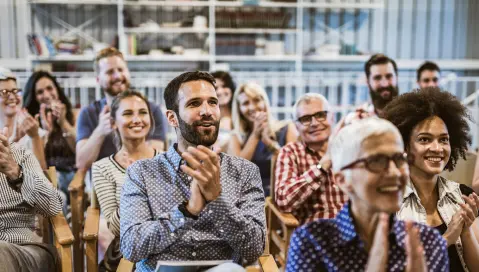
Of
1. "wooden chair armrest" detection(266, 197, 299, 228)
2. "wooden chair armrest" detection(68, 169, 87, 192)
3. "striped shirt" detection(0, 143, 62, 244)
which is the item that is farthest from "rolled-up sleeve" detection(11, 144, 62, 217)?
"wooden chair armrest" detection(266, 197, 299, 228)

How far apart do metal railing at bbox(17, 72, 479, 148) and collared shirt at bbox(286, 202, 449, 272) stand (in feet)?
17.5

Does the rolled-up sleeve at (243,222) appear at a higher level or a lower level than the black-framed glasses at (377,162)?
lower

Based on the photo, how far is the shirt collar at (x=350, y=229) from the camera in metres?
1.24

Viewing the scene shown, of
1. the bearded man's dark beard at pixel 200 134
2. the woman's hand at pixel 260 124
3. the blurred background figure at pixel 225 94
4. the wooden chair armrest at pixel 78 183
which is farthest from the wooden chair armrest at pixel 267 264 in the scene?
the blurred background figure at pixel 225 94

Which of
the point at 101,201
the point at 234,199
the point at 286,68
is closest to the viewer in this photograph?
the point at 234,199

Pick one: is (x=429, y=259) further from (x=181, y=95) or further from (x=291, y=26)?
(x=291, y=26)

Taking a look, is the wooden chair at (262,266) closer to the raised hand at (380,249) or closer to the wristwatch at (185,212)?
the wristwatch at (185,212)

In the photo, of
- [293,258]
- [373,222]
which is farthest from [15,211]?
[373,222]

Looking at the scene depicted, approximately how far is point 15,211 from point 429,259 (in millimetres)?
1683

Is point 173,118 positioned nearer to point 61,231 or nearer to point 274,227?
point 61,231

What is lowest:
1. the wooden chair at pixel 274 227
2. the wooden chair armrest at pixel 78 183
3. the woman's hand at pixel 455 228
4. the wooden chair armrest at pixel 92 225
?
the wooden chair at pixel 274 227

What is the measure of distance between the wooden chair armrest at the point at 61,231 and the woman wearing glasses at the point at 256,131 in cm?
126

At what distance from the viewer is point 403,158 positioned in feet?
3.88

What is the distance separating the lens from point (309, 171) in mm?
2365
